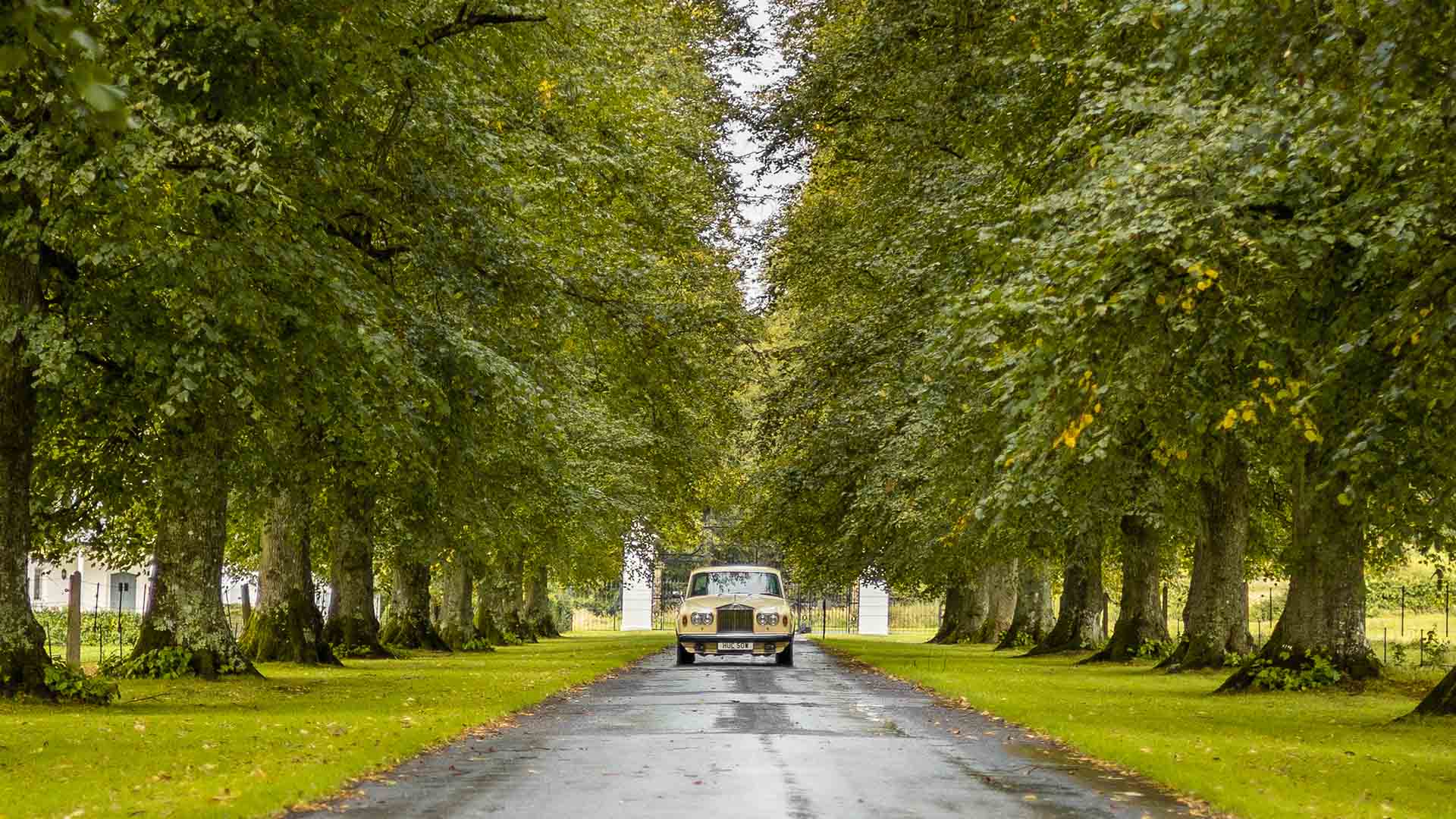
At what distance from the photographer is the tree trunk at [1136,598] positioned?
35.6m

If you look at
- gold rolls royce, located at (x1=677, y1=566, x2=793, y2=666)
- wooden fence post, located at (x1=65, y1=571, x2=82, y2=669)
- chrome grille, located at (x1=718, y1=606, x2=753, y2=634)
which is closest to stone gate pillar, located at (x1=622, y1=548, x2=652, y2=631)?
gold rolls royce, located at (x1=677, y1=566, x2=793, y2=666)

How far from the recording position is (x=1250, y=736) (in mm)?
15719

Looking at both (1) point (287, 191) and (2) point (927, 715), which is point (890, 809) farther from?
(1) point (287, 191)

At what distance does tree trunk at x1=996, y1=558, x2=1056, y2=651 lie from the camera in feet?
156

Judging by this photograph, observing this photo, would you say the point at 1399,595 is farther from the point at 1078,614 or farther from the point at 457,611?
the point at 457,611

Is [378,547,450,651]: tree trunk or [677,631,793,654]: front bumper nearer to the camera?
[677,631,793,654]: front bumper

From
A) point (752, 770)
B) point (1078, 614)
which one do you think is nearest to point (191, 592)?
point (752, 770)

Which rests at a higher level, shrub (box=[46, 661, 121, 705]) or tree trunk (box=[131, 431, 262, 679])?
tree trunk (box=[131, 431, 262, 679])

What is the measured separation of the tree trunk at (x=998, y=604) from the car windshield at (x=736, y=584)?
20793 mm

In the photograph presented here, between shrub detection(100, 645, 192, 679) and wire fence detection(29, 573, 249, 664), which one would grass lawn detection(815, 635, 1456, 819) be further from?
wire fence detection(29, 573, 249, 664)

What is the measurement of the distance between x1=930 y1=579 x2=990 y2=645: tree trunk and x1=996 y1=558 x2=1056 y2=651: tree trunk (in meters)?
4.87

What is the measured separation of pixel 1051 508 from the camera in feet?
91.6

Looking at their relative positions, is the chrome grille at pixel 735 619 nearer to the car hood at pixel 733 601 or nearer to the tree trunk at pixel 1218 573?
the car hood at pixel 733 601

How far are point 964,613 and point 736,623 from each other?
26275 mm
